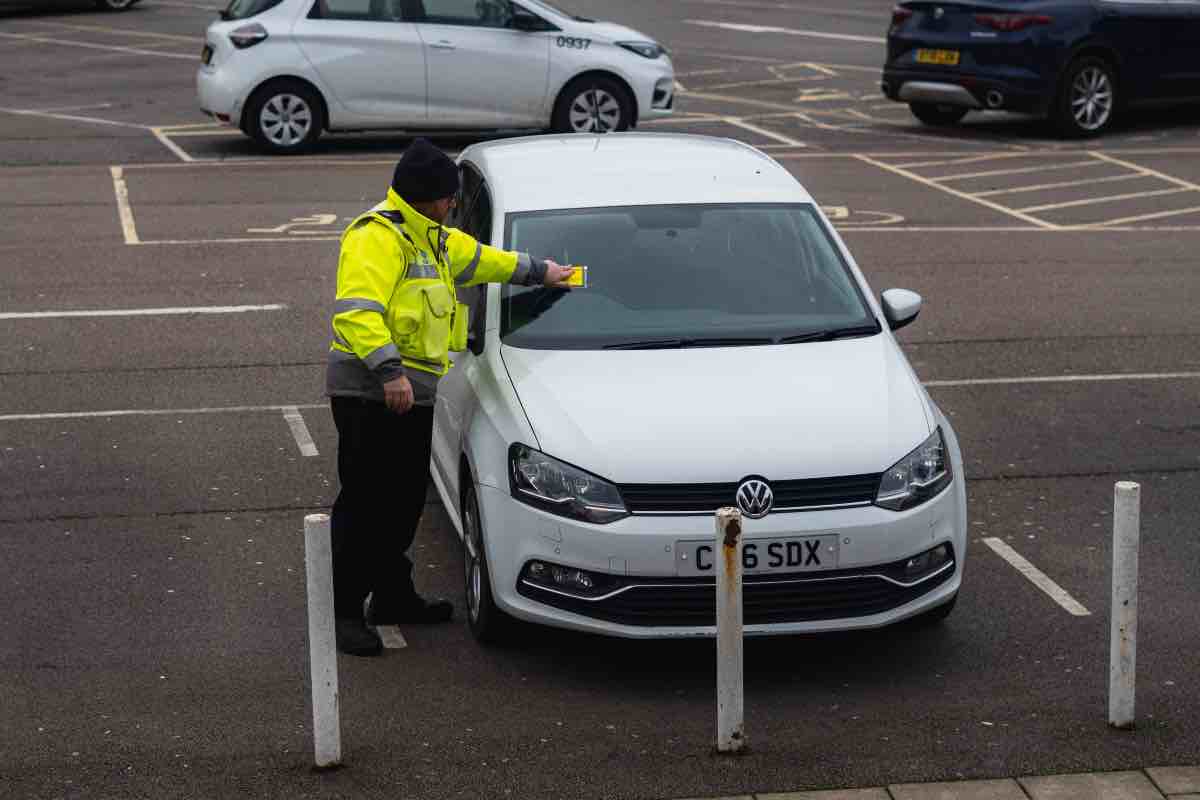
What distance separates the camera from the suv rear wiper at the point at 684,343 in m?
7.54

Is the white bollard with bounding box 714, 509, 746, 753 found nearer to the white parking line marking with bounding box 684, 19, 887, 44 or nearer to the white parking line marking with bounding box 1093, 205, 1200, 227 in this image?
the white parking line marking with bounding box 1093, 205, 1200, 227

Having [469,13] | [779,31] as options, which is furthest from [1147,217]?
[779,31]

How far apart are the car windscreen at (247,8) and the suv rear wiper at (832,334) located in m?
12.9

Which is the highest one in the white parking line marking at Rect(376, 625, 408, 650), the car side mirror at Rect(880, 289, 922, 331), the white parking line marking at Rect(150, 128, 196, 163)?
the car side mirror at Rect(880, 289, 922, 331)

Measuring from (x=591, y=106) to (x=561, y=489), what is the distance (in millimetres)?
13818

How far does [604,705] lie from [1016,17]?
15.1 meters

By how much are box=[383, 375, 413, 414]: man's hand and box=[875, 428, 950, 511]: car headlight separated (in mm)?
1679

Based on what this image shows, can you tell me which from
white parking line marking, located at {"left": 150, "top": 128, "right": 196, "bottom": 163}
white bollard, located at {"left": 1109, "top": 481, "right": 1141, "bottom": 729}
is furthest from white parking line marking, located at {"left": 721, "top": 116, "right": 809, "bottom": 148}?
white bollard, located at {"left": 1109, "top": 481, "right": 1141, "bottom": 729}

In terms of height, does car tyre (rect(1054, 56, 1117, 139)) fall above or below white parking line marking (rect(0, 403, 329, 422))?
above

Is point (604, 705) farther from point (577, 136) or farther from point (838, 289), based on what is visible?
point (577, 136)

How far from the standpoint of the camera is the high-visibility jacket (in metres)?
7.00

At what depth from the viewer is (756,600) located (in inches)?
261

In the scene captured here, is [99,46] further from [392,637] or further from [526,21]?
[392,637]

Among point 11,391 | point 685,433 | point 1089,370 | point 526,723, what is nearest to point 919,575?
point 685,433
